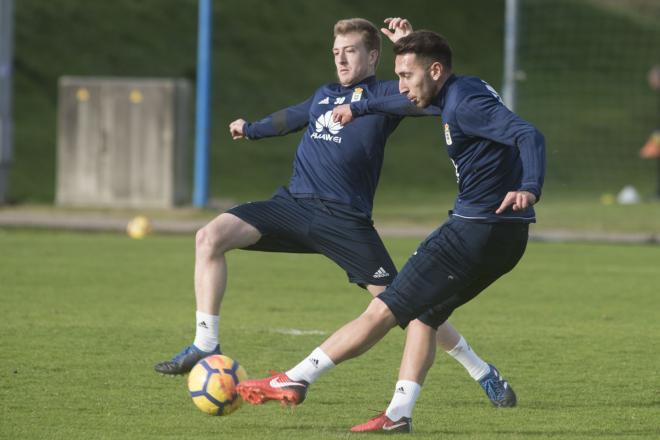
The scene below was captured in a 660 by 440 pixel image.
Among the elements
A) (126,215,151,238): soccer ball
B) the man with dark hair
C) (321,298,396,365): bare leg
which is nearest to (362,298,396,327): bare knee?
(321,298,396,365): bare leg

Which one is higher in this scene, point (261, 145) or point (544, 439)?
point (544, 439)

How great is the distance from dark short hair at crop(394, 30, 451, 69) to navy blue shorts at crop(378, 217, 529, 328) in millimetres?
816

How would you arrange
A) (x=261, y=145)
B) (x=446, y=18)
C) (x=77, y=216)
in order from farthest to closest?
(x=446, y=18)
(x=261, y=145)
(x=77, y=216)

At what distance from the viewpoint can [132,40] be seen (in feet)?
132

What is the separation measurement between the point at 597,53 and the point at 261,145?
498 inches

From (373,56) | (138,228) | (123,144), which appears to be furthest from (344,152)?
(123,144)

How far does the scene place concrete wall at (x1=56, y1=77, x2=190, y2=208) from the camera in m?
24.1

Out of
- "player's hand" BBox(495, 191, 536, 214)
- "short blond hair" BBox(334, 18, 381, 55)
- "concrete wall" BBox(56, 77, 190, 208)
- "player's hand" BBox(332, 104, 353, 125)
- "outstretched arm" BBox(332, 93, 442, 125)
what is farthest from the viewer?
"concrete wall" BBox(56, 77, 190, 208)

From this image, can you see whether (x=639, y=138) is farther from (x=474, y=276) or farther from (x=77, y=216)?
(x=474, y=276)

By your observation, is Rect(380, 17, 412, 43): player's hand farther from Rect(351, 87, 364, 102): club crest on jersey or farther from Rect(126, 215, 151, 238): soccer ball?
Rect(126, 215, 151, 238): soccer ball

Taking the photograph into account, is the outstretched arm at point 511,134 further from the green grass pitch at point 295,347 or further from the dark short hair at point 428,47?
the green grass pitch at point 295,347

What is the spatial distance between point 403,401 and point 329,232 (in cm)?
159

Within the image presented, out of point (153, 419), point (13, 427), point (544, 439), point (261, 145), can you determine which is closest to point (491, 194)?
point (544, 439)

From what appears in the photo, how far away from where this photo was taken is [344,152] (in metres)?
8.17
